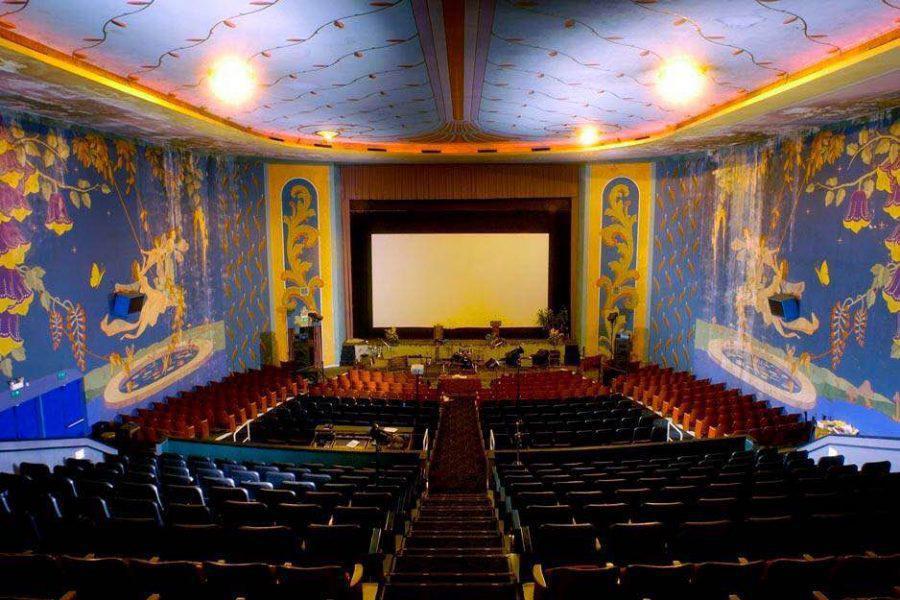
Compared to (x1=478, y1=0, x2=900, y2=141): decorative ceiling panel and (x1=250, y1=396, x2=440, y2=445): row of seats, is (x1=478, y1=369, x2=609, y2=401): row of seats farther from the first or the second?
(x1=478, y1=0, x2=900, y2=141): decorative ceiling panel

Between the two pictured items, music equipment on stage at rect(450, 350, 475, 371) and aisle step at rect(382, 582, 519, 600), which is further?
music equipment on stage at rect(450, 350, 475, 371)

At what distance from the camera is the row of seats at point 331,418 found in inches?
397

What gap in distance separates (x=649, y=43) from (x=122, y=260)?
10052 mm

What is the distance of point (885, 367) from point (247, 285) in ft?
46.0

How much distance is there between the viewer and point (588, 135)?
12.8m

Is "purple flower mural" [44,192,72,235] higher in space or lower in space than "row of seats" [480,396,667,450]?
higher

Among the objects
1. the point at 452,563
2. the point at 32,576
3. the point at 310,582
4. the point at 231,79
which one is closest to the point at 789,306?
the point at 452,563

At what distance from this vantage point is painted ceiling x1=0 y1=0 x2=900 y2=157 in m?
5.18

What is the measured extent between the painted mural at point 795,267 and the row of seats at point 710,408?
0.44 meters

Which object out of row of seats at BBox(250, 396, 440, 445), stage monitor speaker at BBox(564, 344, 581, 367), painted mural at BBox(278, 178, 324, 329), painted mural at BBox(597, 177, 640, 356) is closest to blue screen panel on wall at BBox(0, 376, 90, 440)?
row of seats at BBox(250, 396, 440, 445)

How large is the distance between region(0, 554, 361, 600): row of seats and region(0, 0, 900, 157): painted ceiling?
4629 millimetres

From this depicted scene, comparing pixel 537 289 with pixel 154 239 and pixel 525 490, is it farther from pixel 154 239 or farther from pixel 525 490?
pixel 525 490

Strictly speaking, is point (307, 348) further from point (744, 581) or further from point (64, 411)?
point (744, 581)

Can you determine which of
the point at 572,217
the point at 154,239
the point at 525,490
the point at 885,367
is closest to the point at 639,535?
the point at 525,490
